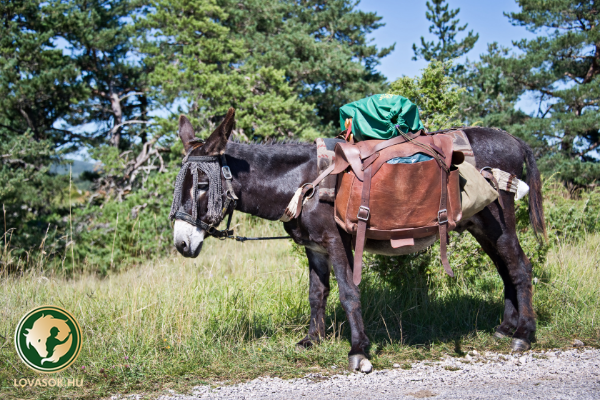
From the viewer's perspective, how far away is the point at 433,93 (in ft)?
17.3

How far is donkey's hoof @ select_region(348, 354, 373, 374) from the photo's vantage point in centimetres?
313

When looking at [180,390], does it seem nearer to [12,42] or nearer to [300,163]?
[300,163]

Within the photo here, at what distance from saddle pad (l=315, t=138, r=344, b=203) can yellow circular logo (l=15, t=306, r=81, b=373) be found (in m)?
2.29

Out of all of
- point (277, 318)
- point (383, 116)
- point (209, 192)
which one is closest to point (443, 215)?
point (383, 116)

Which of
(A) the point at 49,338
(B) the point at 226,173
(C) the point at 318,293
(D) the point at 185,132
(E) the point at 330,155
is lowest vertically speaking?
(A) the point at 49,338

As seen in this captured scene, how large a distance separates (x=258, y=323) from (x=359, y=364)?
4.08 feet

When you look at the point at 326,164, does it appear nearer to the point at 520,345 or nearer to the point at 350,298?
the point at 350,298

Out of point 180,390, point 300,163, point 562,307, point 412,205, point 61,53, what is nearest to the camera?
point 180,390

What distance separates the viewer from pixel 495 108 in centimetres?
1498

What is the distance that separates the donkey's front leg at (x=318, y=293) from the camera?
12.4ft

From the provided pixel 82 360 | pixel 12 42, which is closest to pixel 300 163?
pixel 82 360

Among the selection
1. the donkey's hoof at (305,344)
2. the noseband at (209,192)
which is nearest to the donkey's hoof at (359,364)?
the donkey's hoof at (305,344)

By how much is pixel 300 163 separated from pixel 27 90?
14341 millimetres

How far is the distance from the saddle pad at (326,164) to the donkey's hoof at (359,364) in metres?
1.21
